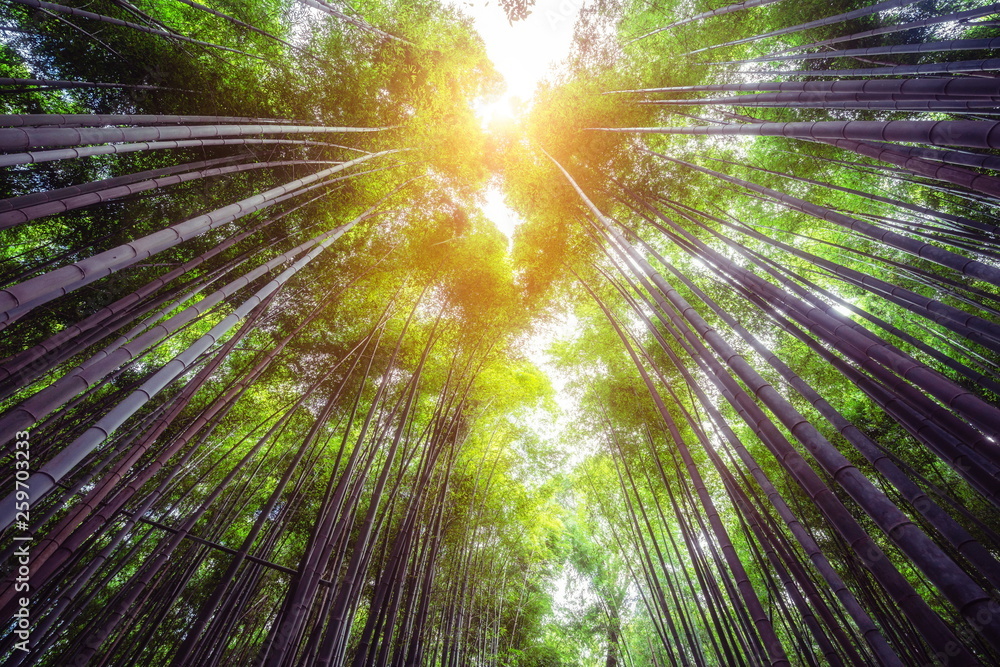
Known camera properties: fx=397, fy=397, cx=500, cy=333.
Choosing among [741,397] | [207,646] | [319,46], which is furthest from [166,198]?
[741,397]

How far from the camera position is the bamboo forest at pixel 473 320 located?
1742mm

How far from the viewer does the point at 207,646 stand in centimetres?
286

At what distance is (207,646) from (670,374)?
5372 millimetres

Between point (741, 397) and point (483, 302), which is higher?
point (483, 302)

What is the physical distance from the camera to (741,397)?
139cm

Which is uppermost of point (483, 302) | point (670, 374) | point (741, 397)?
point (483, 302)

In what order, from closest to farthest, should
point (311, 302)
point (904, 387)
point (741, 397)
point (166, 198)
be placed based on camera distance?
1. point (741, 397)
2. point (904, 387)
3. point (166, 198)
4. point (311, 302)

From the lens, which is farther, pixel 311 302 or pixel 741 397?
pixel 311 302

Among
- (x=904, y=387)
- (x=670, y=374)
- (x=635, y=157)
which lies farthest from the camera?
(x=670, y=374)

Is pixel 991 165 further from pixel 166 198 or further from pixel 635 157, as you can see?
pixel 166 198

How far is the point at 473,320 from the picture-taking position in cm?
534

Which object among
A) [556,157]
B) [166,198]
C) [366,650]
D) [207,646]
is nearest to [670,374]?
[556,157]

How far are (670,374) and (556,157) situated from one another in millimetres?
3356

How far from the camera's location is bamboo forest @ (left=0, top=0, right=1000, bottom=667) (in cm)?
174
